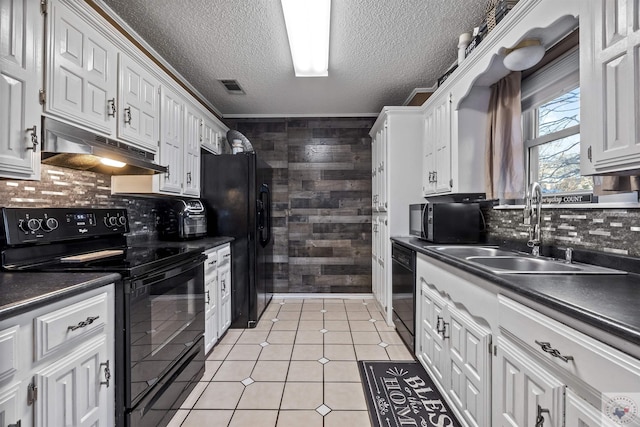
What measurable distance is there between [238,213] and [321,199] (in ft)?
4.57

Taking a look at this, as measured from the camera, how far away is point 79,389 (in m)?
1.12

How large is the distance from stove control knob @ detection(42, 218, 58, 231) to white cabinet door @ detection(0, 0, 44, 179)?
37cm

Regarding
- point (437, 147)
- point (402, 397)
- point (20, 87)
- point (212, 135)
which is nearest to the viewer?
point (20, 87)

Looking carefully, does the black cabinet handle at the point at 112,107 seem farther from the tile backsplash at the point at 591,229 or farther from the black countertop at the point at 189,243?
the tile backsplash at the point at 591,229

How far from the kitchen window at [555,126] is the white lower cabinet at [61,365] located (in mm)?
2479

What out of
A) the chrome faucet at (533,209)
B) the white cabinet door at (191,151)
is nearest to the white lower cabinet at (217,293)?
the white cabinet door at (191,151)

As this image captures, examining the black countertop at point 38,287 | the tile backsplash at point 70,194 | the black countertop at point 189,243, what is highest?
the tile backsplash at point 70,194

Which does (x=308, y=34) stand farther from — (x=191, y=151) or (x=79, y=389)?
(x=79, y=389)

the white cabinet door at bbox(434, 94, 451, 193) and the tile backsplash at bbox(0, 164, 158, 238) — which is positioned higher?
the white cabinet door at bbox(434, 94, 451, 193)

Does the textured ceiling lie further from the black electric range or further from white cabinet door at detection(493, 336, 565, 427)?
white cabinet door at detection(493, 336, 565, 427)

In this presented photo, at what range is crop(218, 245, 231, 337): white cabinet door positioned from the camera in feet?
8.80

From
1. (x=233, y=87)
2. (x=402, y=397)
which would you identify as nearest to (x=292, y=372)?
(x=402, y=397)

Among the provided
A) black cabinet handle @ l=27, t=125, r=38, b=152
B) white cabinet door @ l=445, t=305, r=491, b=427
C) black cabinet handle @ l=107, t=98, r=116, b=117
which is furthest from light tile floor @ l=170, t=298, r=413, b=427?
black cabinet handle @ l=107, t=98, r=116, b=117

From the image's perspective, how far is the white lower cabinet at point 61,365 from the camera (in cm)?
90
